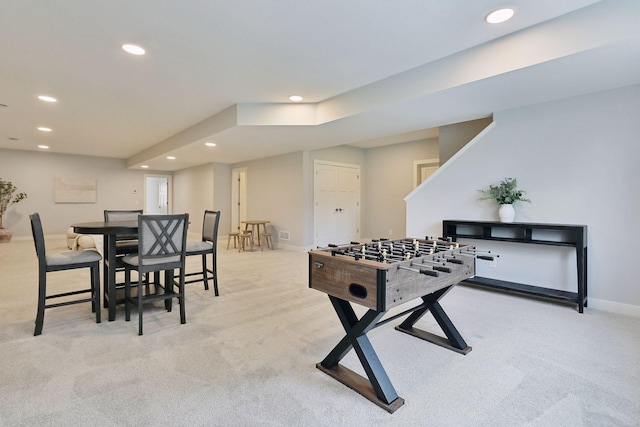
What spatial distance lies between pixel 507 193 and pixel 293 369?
120 inches

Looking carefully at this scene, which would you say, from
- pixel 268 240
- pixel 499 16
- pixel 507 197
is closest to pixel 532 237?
pixel 507 197

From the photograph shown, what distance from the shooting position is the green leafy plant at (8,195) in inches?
299

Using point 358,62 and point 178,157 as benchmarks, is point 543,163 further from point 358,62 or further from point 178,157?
point 178,157

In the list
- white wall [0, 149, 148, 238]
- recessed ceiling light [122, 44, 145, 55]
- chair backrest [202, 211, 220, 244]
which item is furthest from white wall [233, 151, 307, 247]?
white wall [0, 149, 148, 238]

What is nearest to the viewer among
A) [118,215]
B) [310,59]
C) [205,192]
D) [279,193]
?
[310,59]

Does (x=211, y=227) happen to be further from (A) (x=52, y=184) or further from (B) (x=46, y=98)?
(A) (x=52, y=184)

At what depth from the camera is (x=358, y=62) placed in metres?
2.98

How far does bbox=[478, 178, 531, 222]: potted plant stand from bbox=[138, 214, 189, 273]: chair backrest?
10.9ft

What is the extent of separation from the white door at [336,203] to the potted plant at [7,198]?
294 inches

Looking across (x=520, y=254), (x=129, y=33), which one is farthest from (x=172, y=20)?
(x=520, y=254)

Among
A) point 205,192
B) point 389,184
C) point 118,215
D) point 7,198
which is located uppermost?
point 389,184

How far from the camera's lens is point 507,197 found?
11.5 ft

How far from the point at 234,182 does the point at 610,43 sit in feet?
25.9

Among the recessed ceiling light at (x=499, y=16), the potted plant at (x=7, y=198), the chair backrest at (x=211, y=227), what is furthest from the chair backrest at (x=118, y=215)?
the potted plant at (x=7, y=198)
